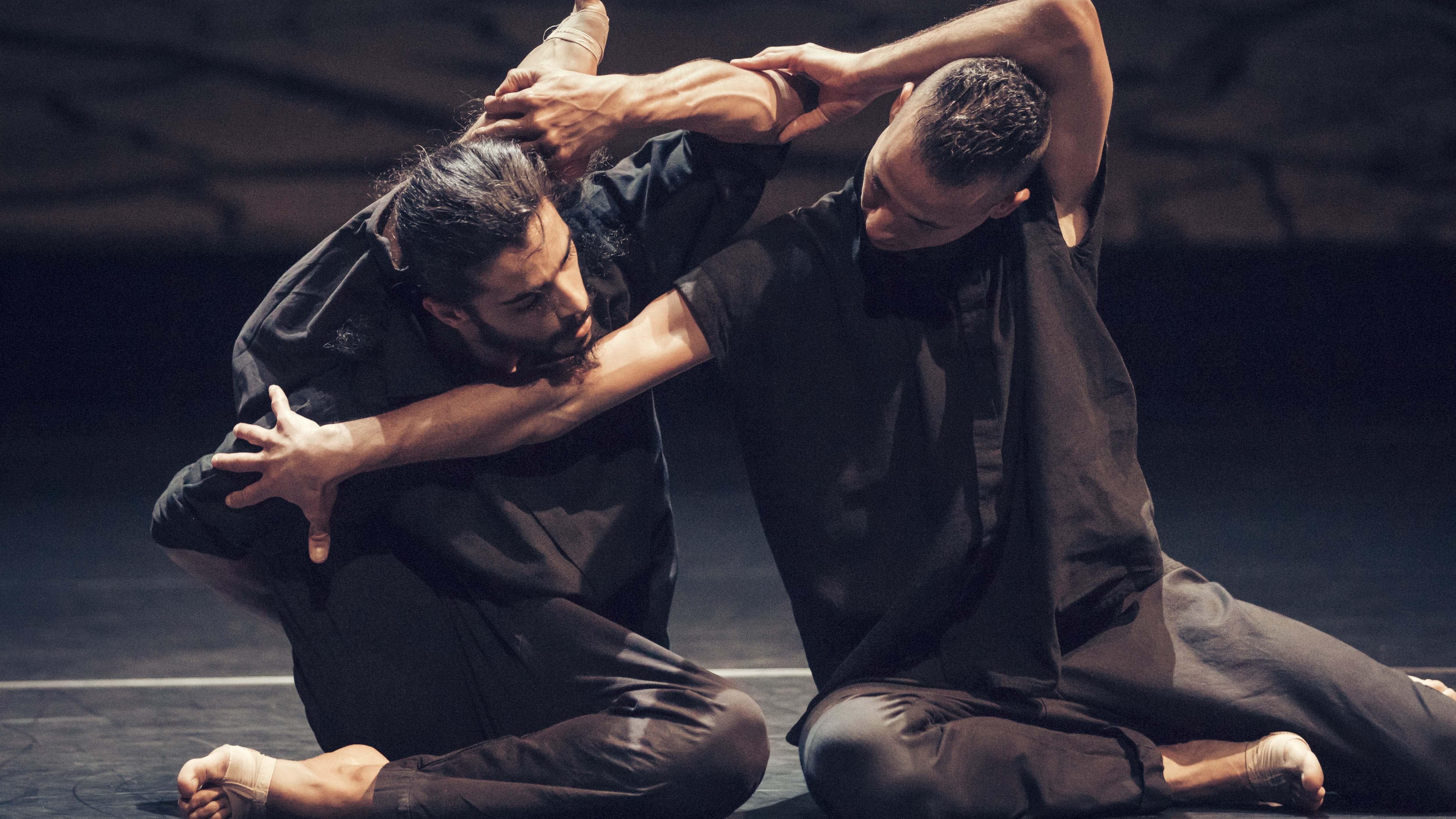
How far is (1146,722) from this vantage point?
5.11 feet

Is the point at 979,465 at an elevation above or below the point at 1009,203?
below

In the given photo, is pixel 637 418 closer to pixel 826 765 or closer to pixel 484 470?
pixel 484 470

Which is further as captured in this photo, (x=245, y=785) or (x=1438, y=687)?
(x=1438, y=687)

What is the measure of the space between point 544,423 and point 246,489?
0.32 meters

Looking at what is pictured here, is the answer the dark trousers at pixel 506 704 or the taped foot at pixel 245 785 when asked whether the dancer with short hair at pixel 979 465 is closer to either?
the dark trousers at pixel 506 704

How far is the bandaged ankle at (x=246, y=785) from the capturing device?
4.78 feet

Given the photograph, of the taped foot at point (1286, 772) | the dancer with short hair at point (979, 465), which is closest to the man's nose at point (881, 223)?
the dancer with short hair at point (979, 465)

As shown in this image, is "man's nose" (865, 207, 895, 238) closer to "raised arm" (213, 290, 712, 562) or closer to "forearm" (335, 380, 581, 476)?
"raised arm" (213, 290, 712, 562)

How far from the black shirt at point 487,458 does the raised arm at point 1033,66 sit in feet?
0.35

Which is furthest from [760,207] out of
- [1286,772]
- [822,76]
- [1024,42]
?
[1286,772]

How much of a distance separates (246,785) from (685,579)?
4.72 ft

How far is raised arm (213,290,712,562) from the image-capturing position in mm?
1461

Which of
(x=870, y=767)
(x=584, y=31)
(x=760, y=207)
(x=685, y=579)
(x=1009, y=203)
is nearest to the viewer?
(x=870, y=767)

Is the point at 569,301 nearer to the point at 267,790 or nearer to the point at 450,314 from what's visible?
the point at 450,314
